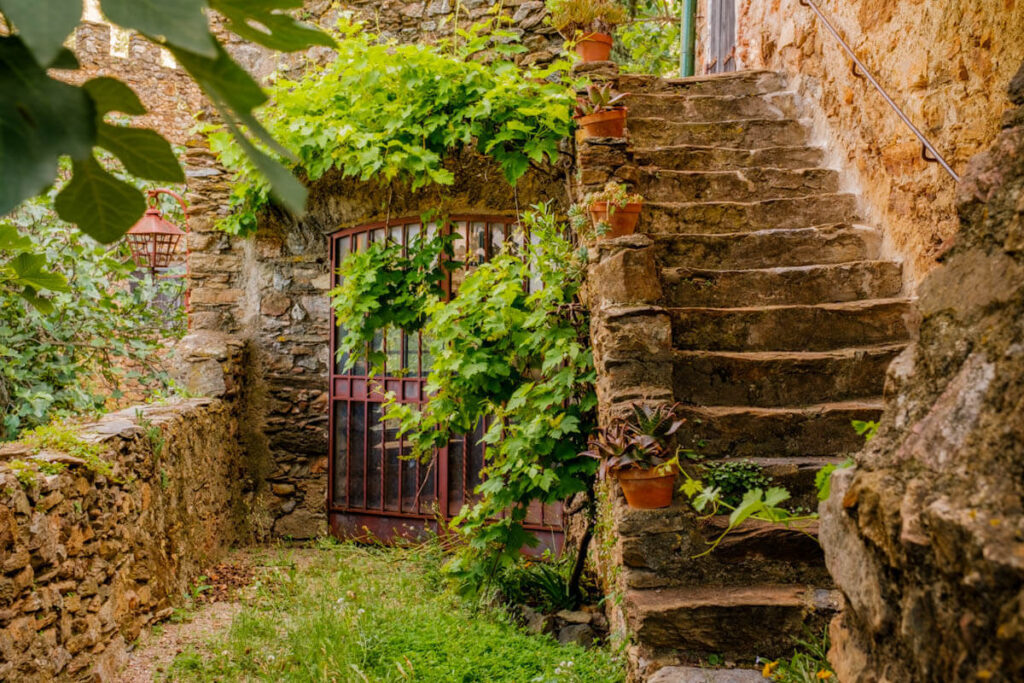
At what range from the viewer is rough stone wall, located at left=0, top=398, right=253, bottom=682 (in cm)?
272

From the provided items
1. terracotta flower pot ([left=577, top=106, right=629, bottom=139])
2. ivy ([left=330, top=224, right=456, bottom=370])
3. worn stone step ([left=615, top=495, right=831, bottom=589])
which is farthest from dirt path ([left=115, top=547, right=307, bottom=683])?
terracotta flower pot ([left=577, top=106, right=629, bottom=139])

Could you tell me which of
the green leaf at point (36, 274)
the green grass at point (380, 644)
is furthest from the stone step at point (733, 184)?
the green leaf at point (36, 274)

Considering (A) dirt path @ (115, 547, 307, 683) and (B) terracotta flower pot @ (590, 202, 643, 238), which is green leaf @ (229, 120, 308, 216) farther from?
(A) dirt path @ (115, 547, 307, 683)

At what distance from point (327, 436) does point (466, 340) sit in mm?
1913

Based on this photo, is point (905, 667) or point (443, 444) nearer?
point (905, 667)

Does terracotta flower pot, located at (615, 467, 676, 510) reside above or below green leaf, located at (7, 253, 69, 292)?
below

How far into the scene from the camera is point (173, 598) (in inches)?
161

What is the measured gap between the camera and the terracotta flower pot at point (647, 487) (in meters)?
2.62

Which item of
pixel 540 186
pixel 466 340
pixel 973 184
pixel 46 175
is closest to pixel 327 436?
pixel 466 340

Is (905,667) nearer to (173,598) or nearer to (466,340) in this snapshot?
(466,340)

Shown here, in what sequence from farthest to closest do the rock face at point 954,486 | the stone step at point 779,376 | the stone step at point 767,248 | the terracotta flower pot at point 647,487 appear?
the stone step at point 767,248 < the stone step at point 779,376 < the terracotta flower pot at point 647,487 < the rock face at point 954,486

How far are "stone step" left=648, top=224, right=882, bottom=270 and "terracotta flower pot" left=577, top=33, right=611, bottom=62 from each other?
56.0 inches

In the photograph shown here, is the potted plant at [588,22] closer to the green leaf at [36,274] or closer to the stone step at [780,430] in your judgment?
the stone step at [780,430]

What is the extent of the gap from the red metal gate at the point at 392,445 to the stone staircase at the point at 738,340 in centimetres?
141
